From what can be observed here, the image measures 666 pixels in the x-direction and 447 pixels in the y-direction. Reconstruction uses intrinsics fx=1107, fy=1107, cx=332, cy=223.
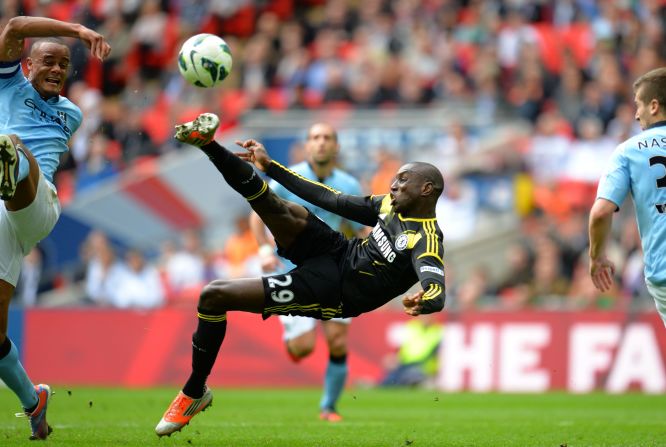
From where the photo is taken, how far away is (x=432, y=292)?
712 cm

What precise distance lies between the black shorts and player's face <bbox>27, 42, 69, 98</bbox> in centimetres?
202

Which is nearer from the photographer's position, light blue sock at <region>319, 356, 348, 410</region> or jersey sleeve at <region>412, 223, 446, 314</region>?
jersey sleeve at <region>412, 223, 446, 314</region>

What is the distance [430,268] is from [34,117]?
3.04 metres

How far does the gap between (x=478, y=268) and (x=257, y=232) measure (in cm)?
659

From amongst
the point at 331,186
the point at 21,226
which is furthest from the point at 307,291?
the point at 331,186

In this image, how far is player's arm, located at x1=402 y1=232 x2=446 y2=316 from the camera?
6988 millimetres

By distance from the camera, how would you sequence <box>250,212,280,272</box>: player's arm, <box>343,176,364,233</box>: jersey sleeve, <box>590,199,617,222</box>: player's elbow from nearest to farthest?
<box>590,199,617,222</box>: player's elbow → <box>250,212,280,272</box>: player's arm → <box>343,176,364,233</box>: jersey sleeve

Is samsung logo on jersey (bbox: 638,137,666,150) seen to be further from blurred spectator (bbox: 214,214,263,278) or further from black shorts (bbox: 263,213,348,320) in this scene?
blurred spectator (bbox: 214,214,263,278)

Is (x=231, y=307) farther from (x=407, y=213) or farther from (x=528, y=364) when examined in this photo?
(x=528, y=364)

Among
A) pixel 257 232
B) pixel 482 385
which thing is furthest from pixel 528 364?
pixel 257 232

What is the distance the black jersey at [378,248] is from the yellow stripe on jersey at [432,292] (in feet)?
0.54

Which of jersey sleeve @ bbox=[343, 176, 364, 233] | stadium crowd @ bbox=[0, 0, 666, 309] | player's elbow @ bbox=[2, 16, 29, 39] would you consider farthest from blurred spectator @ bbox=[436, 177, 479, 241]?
player's elbow @ bbox=[2, 16, 29, 39]

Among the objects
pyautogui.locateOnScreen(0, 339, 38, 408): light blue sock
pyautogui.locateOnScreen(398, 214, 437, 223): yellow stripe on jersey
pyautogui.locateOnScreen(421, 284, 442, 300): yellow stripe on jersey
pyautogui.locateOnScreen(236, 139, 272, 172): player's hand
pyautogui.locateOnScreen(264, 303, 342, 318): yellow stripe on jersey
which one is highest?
pyautogui.locateOnScreen(236, 139, 272, 172): player's hand

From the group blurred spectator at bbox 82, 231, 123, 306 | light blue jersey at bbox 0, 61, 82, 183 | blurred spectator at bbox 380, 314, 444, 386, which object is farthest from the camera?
blurred spectator at bbox 82, 231, 123, 306
